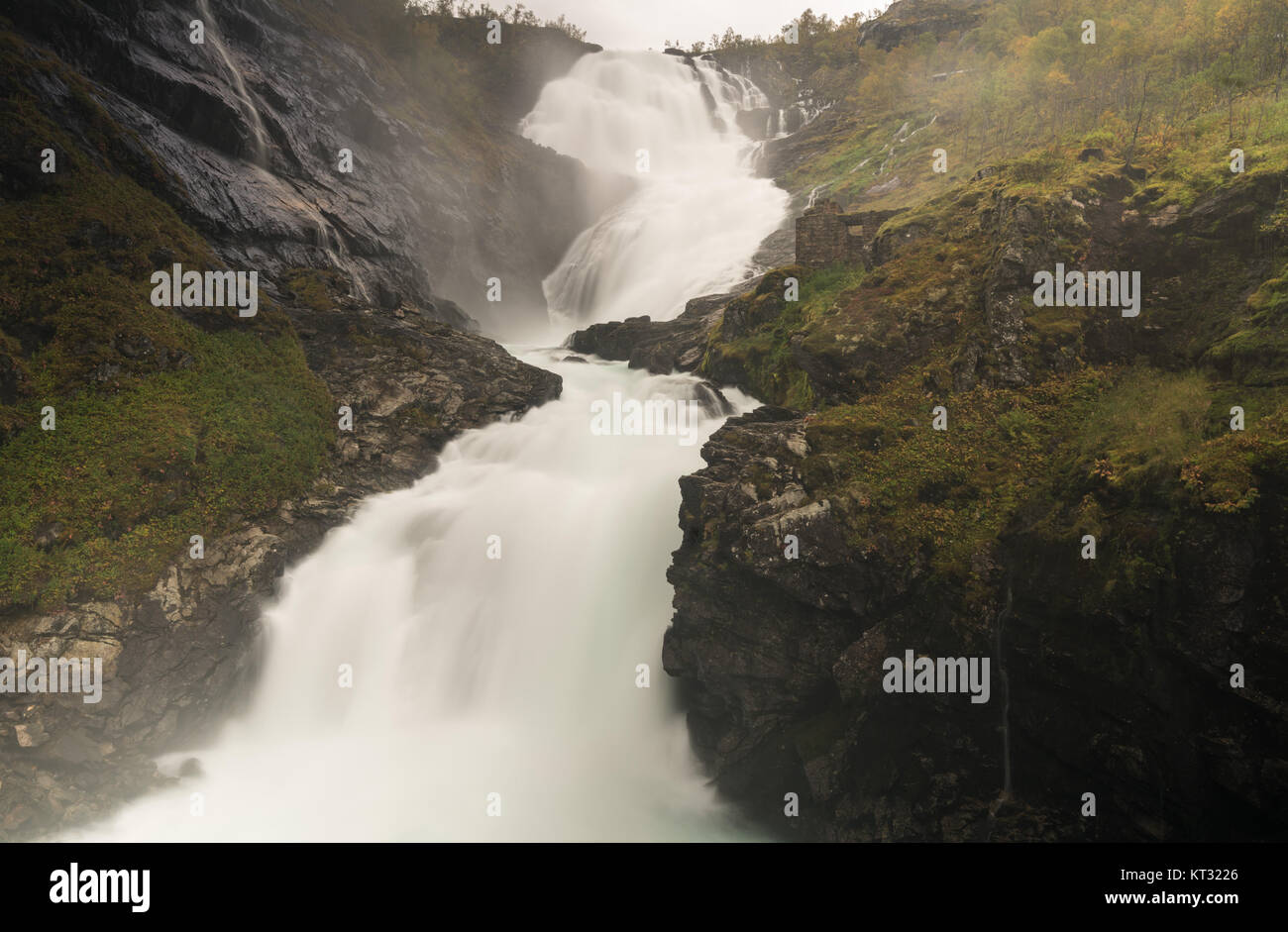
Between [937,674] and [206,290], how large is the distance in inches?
825

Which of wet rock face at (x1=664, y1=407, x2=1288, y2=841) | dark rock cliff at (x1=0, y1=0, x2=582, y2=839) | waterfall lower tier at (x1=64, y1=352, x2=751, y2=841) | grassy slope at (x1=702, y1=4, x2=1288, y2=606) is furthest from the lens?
dark rock cliff at (x1=0, y1=0, x2=582, y2=839)

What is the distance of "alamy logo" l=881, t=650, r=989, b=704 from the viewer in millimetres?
10891

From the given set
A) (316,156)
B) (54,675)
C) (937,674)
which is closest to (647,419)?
(937,674)

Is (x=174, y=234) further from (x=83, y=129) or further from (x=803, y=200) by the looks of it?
(x=803, y=200)

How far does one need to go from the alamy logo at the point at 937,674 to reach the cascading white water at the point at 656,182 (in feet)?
78.4

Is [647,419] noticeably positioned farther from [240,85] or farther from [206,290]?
[240,85]

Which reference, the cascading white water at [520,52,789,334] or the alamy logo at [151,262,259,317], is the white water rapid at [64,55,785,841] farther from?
the cascading white water at [520,52,789,334]

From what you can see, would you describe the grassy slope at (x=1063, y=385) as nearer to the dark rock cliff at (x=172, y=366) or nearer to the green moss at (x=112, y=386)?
the dark rock cliff at (x=172, y=366)

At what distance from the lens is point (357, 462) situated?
18750mm

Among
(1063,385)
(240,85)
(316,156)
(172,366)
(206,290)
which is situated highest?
(240,85)

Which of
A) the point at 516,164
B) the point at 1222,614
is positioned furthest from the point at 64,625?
the point at 516,164

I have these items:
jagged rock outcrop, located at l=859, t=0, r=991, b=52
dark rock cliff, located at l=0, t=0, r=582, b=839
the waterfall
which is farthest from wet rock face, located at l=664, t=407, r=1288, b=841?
jagged rock outcrop, located at l=859, t=0, r=991, b=52

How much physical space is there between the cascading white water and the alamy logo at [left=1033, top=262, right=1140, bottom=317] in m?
19.0

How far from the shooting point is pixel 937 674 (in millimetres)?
11102
